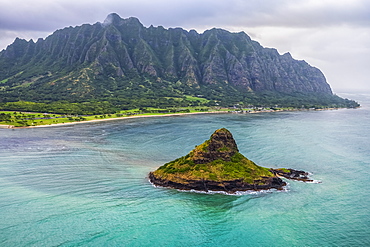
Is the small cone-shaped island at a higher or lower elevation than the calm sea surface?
higher

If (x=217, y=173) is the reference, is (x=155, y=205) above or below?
below

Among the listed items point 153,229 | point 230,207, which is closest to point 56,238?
point 153,229

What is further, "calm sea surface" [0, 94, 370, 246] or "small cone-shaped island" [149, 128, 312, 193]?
"small cone-shaped island" [149, 128, 312, 193]

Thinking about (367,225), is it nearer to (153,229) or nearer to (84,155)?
(153,229)

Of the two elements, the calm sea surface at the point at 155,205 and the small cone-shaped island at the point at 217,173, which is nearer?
the calm sea surface at the point at 155,205

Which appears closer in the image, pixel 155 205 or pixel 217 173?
pixel 155 205

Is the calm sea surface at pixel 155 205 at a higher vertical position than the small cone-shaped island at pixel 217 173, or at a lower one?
lower

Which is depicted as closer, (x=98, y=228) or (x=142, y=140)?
(x=98, y=228)

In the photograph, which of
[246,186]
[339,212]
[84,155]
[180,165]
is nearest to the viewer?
[339,212]
